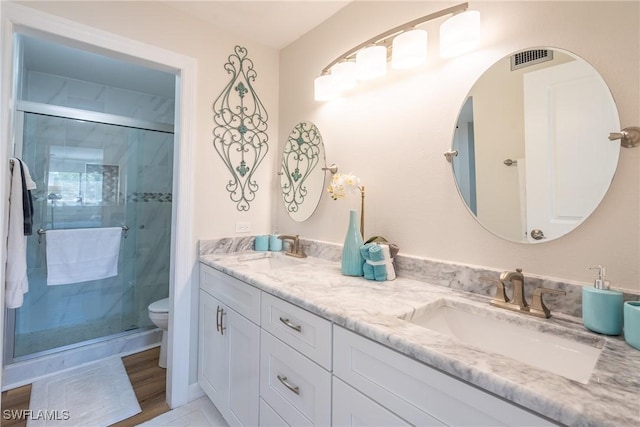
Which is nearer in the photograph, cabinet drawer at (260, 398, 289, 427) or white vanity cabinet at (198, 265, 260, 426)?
cabinet drawer at (260, 398, 289, 427)

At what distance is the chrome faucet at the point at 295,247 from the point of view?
5.87 ft

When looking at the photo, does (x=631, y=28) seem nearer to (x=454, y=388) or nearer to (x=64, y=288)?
(x=454, y=388)

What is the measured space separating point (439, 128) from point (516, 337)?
2.68ft

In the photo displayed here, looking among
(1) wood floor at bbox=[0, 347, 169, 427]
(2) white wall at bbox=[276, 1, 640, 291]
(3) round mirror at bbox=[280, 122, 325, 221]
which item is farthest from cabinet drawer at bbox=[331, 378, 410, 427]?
(1) wood floor at bbox=[0, 347, 169, 427]

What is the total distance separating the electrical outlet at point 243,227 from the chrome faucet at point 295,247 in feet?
0.85

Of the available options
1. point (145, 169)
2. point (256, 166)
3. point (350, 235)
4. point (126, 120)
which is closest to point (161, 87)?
point (126, 120)

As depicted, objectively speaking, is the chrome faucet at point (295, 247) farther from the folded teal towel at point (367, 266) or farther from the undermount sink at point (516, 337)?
the undermount sink at point (516, 337)

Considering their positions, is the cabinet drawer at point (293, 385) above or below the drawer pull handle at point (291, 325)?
below

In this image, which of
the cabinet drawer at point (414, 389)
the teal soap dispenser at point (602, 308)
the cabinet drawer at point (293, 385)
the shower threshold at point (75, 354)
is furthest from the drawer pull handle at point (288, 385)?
the shower threshold at point (75, 354)

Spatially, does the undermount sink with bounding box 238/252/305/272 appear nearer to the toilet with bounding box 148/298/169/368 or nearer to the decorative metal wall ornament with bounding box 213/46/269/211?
the decorative metal wall ornament with bounding box 213/46/269/211

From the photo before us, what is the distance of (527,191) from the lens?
3.22ft

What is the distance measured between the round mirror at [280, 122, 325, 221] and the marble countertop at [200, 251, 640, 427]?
2.17 ft

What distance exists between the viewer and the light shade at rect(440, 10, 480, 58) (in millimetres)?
1050

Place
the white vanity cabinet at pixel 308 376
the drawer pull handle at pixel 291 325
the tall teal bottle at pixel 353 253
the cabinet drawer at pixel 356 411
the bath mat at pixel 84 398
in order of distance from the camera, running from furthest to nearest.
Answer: the bath mat at pixel 84 398 < the tall teal bottle at pixel 353 253 < the drawer pull handle at pixel 291 325 < the cabinet drawer at pixel 356 411 < the white vanity cabinet at pixel 308 376
